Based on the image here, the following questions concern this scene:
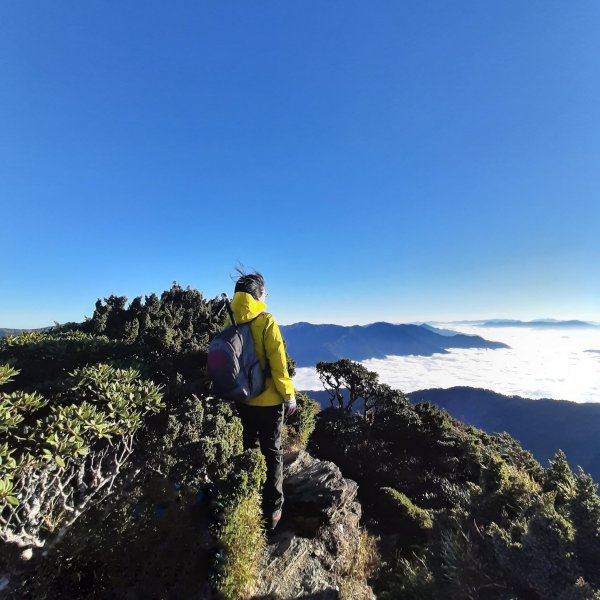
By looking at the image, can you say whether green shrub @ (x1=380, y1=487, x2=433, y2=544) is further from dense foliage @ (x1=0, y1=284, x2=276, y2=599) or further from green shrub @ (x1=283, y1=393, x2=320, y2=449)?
dense foliage @ (x1=0, y1=284, x2=276, y2=599)

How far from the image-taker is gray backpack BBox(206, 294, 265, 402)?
4.21 meters

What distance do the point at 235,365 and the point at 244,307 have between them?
865 millimetres

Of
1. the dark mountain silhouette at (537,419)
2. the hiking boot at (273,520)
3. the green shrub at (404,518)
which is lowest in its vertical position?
the dark mountain silhouette at (537,419)

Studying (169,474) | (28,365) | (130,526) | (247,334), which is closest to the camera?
(247,334)

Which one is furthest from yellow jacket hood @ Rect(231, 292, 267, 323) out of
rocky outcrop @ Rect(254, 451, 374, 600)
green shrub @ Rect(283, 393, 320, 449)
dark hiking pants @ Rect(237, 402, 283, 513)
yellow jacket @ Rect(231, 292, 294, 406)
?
green shrub @ Rect(283, 393, 320, 449)

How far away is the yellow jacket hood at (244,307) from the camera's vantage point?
4.58 m

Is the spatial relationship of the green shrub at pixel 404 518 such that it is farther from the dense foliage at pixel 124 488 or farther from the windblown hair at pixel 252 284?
the windblown hair at pixel 252 284

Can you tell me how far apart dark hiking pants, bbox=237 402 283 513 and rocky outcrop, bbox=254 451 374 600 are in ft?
2.56

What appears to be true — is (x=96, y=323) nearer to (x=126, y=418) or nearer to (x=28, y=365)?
Result: (x=28, y=365)

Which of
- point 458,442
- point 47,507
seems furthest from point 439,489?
point 47,507

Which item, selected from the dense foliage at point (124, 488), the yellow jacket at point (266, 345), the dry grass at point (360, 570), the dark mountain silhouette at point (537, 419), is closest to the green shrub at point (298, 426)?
the dense foliage at point (124, 488)

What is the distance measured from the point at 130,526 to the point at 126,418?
5.71 feet

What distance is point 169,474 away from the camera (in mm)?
5984

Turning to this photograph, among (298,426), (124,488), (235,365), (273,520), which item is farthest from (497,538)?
(298,426)
